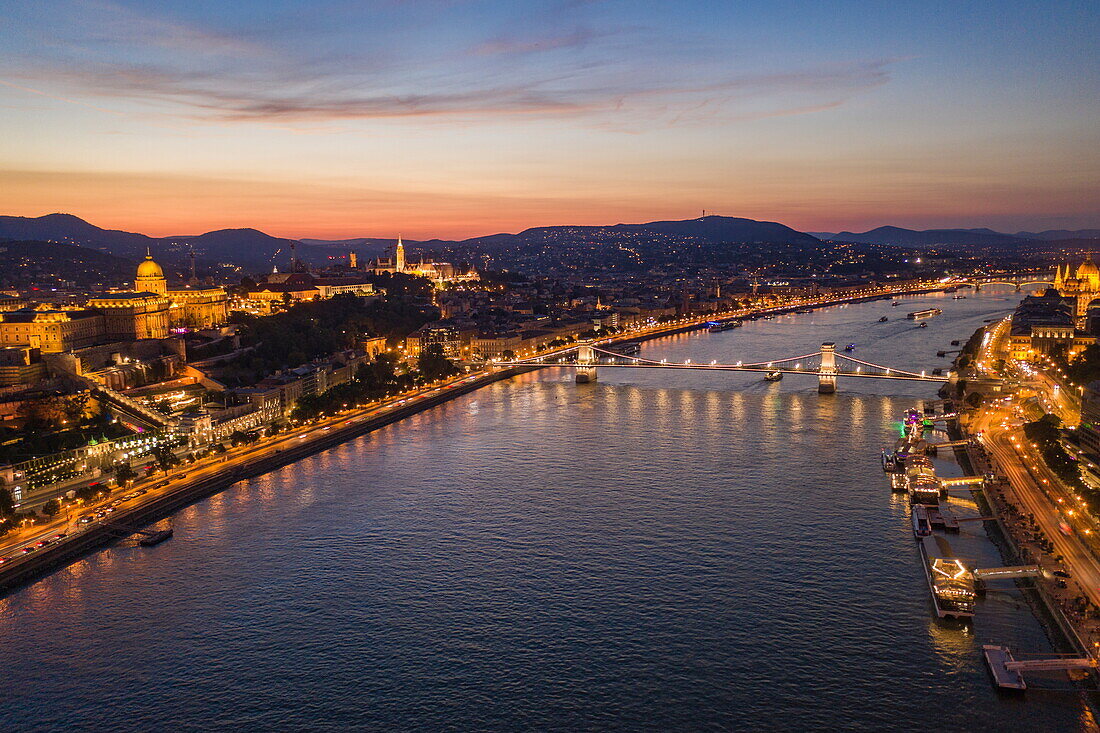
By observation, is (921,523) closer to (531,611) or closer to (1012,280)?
(531,611)

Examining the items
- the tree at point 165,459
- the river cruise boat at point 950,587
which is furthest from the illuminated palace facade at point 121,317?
the river cruise boat at point 950,587

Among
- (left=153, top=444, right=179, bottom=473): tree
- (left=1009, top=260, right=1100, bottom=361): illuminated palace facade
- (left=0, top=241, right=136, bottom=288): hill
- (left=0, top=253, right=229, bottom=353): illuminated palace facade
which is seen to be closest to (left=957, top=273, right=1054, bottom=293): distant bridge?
(left=1009, top=260, right=1100, bottom=361): illuminated palace facade

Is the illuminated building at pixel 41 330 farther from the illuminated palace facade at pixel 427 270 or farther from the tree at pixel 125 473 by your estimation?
the illuminated palace facade at pixel 427 270

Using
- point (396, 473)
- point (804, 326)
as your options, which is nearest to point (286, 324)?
point (396, 473)

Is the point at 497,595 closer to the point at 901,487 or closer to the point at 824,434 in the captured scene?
the point at 901,487

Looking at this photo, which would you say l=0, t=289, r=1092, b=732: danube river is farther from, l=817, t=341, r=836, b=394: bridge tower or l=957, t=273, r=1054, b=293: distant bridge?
l=957, t=273, r=1054, b=293: distant bridge

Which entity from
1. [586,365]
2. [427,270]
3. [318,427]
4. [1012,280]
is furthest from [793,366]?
[1012,280]

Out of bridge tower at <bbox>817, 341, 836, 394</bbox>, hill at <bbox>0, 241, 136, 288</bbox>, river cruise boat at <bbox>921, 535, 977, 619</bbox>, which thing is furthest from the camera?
hill at <bbox>0, 241, 136, 288</bbox>
